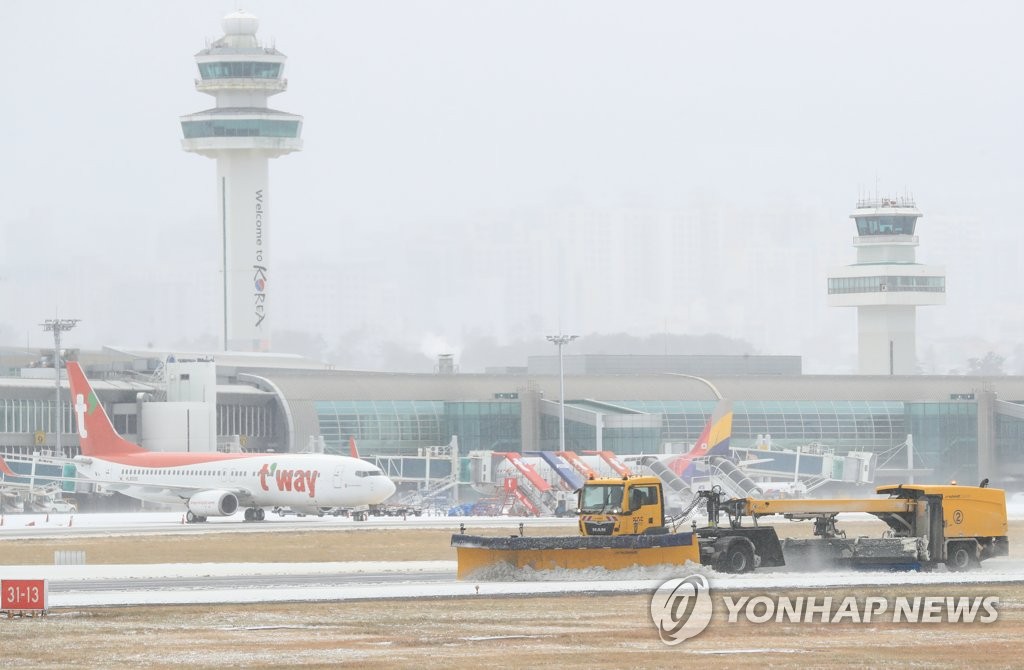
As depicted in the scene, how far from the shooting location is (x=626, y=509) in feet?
152

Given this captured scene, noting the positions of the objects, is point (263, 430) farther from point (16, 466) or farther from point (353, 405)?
point (16, 466)

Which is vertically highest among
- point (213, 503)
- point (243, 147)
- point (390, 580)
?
point (243, 147)

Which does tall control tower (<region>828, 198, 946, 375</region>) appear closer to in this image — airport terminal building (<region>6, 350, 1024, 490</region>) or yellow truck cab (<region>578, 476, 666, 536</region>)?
airport terminal building (<region>6, 350, 1024, 490</region>)

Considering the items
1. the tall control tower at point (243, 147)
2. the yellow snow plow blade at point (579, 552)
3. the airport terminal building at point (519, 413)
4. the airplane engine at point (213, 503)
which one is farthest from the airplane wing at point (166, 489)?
the tall control tower at point (243, 147)

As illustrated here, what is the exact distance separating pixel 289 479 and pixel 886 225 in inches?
4496

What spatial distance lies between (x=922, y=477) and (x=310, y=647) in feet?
421

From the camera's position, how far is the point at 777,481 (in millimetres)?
136000

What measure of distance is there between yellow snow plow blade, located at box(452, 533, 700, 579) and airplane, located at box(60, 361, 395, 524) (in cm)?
4714

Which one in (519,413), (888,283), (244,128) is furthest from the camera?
(888,283)

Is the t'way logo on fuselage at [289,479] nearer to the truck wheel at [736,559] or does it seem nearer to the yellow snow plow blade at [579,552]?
the yellow snow plow blade at [579,552]

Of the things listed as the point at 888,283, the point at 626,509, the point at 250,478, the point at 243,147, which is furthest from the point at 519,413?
the point at 626,509

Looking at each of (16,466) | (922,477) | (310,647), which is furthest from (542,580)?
(922,477)

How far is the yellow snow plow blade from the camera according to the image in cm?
4412

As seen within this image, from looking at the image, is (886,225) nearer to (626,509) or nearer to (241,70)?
(241,70)
